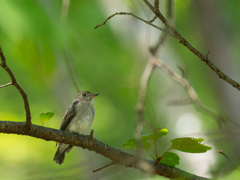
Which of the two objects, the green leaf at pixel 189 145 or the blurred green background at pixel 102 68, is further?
the blurred green background at pixel 102 68

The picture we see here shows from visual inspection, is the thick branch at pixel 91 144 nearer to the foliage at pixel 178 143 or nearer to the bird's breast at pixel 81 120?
the foliage at pixel 178 143

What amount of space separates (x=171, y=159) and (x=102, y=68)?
27.1 ft

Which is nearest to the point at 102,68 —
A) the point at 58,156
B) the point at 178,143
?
the point at 58,156

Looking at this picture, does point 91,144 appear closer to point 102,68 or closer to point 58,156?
point 58,156

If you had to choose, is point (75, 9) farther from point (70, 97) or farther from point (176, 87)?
point (176, 87)

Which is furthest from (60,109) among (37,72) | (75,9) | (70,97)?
(75,9)

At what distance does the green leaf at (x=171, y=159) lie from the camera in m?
2.77

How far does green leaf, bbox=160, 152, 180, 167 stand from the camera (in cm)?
277

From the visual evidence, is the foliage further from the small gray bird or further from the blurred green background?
the blurred green background

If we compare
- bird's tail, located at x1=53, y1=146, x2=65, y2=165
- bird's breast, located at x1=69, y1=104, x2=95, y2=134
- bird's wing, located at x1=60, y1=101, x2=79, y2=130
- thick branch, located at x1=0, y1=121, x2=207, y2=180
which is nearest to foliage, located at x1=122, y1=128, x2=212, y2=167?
thick branch, located at x1=0, y1=121, x2=207, y2=180

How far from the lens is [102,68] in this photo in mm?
10844

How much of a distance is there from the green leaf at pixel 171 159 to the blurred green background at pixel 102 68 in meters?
2.75

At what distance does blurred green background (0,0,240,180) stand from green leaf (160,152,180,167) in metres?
2.75

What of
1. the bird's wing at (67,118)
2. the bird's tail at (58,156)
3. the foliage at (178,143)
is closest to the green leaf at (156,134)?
the foliage at (178,143)
